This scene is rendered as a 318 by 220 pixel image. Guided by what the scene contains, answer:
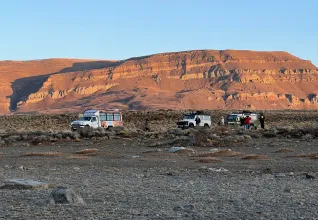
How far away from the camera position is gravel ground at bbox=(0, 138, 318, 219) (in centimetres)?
836

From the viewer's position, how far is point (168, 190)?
11234mm

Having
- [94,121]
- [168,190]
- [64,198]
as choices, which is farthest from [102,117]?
[64,198]

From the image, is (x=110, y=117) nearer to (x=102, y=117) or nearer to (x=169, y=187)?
(x=102, y=117)

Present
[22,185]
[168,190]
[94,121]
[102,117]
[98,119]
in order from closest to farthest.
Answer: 1. [22,185]
2. [168,190]
3. [94,121]
4. [98,119]
5. [102,117]

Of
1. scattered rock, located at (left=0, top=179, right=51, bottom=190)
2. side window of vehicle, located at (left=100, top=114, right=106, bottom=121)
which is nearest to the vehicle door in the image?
side window of vehicle, located at (left=100, top=114, right=106, bottom=121)

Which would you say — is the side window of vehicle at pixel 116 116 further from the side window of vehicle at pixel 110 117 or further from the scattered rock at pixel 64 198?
the scattered rock at pixel 64 198

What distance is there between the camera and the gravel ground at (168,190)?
8359 mm

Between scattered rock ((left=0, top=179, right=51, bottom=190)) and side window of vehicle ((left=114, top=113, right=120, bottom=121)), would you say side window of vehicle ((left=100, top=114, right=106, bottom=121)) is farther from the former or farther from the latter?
scattered rock ((left=0, top=179, right=51, bottom=190))

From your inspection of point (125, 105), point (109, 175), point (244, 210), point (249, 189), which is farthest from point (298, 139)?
point (125, 105)

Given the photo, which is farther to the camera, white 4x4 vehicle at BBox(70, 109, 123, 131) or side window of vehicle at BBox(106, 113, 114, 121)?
side window of vehicle at BBox(106, 113, 114, 121)

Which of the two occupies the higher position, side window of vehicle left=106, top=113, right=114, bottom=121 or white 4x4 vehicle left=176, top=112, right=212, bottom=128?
side window of vehicle left=106, top=113, right=114, bottom=121

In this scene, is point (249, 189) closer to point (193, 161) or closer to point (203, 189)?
point (203, 189)

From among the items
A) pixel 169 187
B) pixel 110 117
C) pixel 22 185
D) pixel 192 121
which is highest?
pixel 110 117

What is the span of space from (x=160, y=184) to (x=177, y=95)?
603ft
